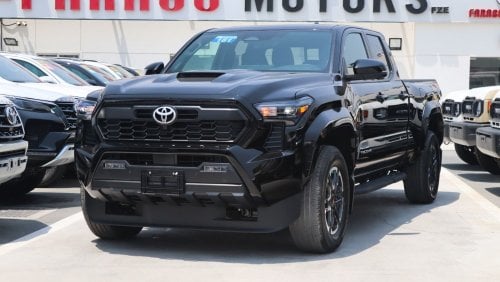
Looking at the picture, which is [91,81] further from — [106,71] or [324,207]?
[324,207]

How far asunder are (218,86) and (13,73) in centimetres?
520

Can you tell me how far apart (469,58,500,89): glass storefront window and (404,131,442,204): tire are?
17.9 metres

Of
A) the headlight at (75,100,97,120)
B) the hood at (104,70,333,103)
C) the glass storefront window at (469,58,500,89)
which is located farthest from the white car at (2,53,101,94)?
the glass storefront window at (469,58,500,89)

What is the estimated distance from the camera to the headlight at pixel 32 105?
8.80 metres

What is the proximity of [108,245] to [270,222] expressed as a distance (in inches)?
63.5

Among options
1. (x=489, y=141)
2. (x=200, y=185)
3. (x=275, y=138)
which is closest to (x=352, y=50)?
(x=275, y=138)

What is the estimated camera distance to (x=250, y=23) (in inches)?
1037

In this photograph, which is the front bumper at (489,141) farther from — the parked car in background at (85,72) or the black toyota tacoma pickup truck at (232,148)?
the parked car in background at (85,72)

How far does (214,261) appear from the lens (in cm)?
601

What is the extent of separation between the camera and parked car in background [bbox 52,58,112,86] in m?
13.4

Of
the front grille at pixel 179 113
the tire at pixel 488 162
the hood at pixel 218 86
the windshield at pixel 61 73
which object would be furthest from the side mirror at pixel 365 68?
the windshield at pixel 61 73

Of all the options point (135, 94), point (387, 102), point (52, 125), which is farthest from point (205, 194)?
point (52, 125)

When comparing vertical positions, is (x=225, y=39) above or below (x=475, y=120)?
above

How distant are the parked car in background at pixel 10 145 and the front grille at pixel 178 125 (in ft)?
4.23
